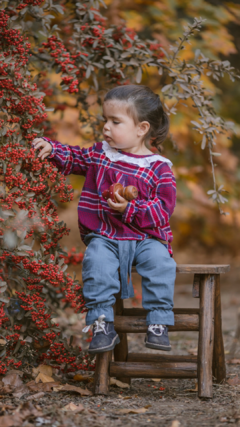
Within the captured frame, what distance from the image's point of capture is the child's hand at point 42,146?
2.32 metres

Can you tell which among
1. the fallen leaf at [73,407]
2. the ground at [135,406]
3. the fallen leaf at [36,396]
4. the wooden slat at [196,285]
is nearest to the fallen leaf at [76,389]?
the ground at [135,406]

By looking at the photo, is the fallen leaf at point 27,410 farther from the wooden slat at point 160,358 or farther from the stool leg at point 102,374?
the wooden slat at point 160,358

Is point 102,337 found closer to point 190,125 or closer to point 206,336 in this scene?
point 206,336

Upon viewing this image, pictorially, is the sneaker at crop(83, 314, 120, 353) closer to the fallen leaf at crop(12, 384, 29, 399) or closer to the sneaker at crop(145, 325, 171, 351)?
the sneaker at crop(145, 325, 171, 351)

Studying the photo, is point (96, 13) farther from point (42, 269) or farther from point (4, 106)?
point (42, 269)

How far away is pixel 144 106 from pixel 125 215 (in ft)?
2.04

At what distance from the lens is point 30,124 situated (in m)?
2.34

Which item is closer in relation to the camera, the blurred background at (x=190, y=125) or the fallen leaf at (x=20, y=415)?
the fallen leaf at (x=20, y=415)

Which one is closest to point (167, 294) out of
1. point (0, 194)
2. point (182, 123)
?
point (0, 194)

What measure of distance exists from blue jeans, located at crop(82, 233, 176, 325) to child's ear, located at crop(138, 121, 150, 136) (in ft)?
1.97

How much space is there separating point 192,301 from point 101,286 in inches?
149

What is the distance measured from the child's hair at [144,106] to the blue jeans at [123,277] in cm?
67

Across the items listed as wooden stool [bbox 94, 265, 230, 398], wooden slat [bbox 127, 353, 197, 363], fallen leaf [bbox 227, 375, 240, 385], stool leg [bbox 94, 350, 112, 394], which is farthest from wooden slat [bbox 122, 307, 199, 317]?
fallen leaf [bbox 227, 375, 240, 385]

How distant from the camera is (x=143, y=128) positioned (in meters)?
2.49
